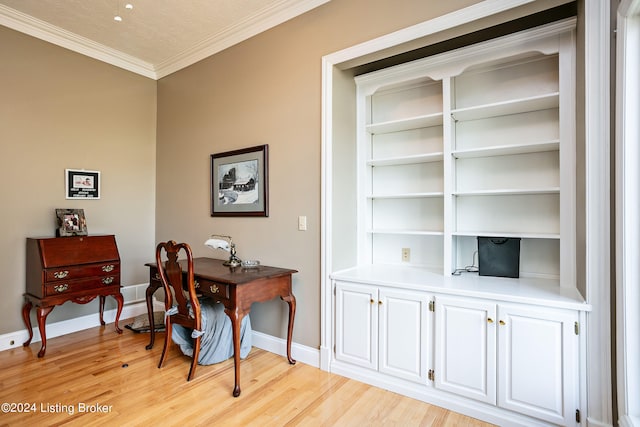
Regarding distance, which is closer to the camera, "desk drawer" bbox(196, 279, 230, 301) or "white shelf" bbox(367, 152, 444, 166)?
"desk drawer" bbox(196, 279, 230, 301)

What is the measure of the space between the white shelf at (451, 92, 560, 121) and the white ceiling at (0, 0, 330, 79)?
142 centimetres

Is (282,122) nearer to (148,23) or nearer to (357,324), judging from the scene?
(148,23)

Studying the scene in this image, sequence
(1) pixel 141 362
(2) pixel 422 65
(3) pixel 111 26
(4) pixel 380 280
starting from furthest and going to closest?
(3) pixel 111 26 < (1) pixel 141 362 < (2) pixel 422 65 < (4) pixel 380 280

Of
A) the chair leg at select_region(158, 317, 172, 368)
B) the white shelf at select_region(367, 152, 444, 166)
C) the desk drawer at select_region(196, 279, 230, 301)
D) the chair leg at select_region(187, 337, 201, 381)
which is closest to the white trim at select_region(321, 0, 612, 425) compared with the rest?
the white shelf at select_region(367, 152, 444, 166)

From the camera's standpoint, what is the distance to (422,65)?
259 centimetres

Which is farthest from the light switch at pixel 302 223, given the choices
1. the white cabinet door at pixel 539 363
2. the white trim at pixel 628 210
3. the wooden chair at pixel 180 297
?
the white trim at pixel 628 210

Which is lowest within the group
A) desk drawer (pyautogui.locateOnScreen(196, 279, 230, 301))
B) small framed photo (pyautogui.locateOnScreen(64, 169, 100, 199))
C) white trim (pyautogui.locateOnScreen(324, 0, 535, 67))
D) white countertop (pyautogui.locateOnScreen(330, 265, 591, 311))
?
desk drawer (pyautogui.locateOnScreen(196, 279, 230, 301))

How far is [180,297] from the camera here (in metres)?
2.58

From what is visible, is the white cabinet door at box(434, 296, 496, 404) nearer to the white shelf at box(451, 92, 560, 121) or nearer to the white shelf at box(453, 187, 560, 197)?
the white shelf at box(453, 187, 560, 197)

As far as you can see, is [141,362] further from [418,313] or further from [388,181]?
[388,181]

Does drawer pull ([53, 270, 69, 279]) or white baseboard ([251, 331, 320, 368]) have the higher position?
drawer pull ([53, 270, 69, 279])

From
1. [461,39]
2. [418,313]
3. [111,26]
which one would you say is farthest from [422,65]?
[111,26]

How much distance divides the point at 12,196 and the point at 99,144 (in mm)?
934

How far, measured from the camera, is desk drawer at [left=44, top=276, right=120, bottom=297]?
3012 millimetres
